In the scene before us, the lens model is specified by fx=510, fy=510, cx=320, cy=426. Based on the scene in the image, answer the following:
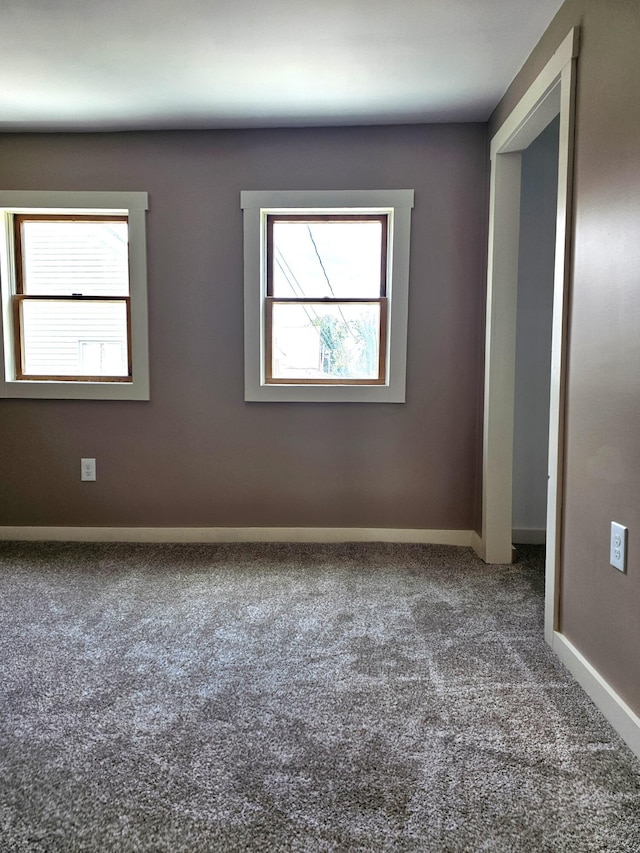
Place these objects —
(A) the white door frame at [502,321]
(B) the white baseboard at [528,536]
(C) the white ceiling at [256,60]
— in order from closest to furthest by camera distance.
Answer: (C) the white ceiling at [256,60], (A) the white door frame at [502,321], (B) the white baseboard at [528,536]

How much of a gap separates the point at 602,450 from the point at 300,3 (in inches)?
75.1

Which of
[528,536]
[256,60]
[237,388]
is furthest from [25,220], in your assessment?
[528,536]

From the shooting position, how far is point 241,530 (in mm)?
3111

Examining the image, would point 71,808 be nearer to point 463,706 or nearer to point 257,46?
point 463,706

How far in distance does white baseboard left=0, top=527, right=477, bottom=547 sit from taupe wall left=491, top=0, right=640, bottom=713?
1.22 meters

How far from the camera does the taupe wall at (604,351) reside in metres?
1.43

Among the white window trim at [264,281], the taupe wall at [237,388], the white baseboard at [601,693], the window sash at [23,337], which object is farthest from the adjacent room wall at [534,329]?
the window sash at [23,337]

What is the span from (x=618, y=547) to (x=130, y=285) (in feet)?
9.05

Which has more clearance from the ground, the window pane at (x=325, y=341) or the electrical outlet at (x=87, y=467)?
the window pane at (x=325, y=341)

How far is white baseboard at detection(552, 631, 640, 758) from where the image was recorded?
138 cm

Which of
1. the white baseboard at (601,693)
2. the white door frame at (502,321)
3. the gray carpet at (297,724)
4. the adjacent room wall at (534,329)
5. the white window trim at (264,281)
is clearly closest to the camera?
the gray carpet at (297,724)

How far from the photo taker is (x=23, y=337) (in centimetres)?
311

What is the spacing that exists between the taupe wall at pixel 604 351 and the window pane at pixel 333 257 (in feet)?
4.43

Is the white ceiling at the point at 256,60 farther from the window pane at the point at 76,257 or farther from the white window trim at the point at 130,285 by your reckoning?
the window pane at the point at 76,257
